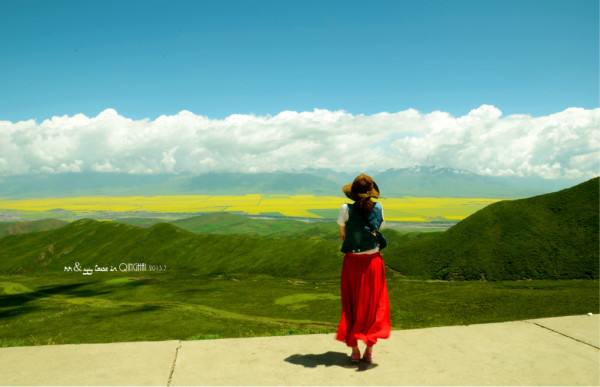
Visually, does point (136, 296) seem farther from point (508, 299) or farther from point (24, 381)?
point (24, 381)

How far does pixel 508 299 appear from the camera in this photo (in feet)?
96.1

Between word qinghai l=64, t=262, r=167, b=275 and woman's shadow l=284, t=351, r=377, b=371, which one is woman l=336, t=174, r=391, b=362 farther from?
word qinghai l=64, t=262, r=167, b=275

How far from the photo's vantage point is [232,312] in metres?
40.9

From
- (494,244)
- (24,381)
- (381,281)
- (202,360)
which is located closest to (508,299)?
(381,281)

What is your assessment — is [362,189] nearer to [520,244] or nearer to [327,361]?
[327,361]

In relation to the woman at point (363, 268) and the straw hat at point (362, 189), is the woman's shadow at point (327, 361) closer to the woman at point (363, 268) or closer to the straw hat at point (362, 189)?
the woman at point (363, 268)

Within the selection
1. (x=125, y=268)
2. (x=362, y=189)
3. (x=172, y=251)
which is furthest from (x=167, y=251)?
(x=362, y=189)

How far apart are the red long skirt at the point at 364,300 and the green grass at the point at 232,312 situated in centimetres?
340

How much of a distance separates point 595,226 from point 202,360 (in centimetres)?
7956

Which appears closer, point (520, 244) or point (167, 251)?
point (520, 244)

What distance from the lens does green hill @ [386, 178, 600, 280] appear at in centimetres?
6269

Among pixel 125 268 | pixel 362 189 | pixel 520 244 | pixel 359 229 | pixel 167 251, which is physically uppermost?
pixel 362 189

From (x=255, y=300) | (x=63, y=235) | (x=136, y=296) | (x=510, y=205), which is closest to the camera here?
(x=255, y=300)

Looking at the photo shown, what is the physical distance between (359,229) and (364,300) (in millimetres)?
1499
